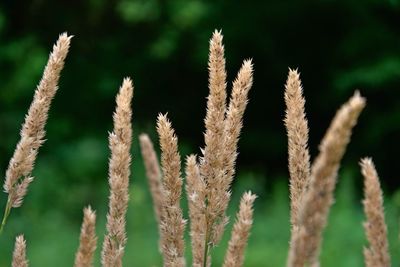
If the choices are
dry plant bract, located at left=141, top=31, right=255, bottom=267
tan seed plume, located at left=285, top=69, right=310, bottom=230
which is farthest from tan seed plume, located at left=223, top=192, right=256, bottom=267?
tan seed plume, located at left=285, top=69, right=310, bottom=230

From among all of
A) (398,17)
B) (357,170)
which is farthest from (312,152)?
(398,17)

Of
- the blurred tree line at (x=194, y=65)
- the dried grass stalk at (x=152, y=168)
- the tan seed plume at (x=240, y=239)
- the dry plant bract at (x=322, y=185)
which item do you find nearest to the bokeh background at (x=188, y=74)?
the blurred tree line at (x=194, y=65)

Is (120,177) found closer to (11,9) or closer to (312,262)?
(312,262)

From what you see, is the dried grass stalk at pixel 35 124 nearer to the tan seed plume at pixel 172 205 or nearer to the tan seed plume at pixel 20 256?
the tan seed plume at pixel 20 256

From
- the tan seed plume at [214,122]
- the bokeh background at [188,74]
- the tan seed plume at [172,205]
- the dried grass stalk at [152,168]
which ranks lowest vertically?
the tan seed plume at [172,205]

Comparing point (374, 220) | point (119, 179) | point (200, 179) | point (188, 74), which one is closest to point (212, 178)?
point (200, 179)

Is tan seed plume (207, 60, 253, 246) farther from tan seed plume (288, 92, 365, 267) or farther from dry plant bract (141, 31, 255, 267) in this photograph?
tan seed plume (288, 92, 365, 267)
